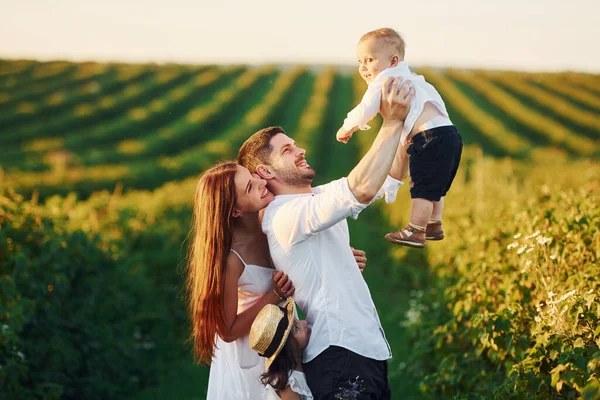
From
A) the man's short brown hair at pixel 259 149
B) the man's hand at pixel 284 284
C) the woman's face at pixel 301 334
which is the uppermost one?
the man's short brown hair at pixel 259 149

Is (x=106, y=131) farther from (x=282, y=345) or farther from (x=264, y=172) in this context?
(x=282, y=345)

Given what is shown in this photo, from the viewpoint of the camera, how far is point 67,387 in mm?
6340

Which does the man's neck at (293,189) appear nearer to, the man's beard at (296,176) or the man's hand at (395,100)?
the man's beard at (296,176)

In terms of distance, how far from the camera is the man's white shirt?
2.99 metres

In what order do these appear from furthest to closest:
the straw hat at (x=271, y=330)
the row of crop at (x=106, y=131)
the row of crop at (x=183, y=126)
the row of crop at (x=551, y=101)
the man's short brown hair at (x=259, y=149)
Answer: the row of crop at (x=551, y=101) → the row of crop at (x=183, y=126) → the row of crop at (x=106, y=131) → the man's short brown hair at (x=259, y=149) → the straw hat at (x=271, y=330)

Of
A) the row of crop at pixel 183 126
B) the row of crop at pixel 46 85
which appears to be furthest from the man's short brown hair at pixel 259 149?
the row of crop at pixel 46 85

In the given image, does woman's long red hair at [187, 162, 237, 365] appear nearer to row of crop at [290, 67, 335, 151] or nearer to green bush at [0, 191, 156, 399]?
green bush at [0, 191, 156, 399]

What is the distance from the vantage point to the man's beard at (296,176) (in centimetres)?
329

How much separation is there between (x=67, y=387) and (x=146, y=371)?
1.69 m

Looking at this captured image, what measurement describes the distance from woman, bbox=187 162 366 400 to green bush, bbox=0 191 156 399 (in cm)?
203

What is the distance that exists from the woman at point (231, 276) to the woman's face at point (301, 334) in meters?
0.15

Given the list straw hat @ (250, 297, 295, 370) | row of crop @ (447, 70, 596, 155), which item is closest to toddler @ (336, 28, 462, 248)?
straw hat @ (250, 297, 295, 370)

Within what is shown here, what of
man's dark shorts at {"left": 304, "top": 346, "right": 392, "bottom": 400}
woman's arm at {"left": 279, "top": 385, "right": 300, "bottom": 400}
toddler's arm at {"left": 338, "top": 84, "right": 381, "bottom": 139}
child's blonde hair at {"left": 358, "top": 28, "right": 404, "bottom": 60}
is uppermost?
child's blonde hair at {"left": 358, "top": 28, "right": 404, "bottom": 60}

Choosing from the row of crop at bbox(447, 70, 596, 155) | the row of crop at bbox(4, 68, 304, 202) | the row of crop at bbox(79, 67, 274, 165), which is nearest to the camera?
the row of crop at bbox(4, 68, 304, 202)
